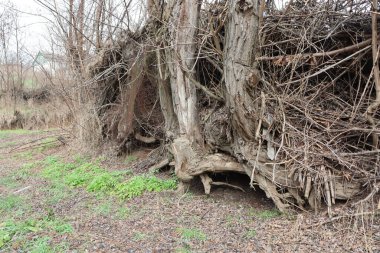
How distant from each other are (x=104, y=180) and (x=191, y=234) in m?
2.50

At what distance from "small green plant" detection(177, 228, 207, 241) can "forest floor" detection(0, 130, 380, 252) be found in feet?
0.04

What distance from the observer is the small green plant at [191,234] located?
3428mm

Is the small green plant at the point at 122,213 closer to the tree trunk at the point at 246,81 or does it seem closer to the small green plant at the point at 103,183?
the small green plant at the point at 103,183

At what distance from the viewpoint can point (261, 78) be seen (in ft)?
13.8

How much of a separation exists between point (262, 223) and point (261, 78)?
2019 mm

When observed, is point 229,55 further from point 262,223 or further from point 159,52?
point 262,223

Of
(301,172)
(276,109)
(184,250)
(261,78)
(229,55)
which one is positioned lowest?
(184,250)

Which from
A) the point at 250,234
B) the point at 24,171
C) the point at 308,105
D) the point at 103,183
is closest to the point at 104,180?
the point at 103,183

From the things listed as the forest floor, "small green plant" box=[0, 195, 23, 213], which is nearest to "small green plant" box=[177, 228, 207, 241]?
the forest floor

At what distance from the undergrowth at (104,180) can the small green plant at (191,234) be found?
1391mm

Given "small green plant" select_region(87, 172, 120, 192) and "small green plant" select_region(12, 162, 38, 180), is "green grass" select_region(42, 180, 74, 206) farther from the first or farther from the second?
"small green plant" select_region(12, 162, 38, 180)

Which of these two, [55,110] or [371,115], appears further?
[55,110]

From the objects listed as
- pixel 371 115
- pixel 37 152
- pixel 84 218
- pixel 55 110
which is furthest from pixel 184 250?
pixel 55 110

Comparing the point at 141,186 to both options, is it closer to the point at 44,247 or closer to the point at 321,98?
the point at 44,247
